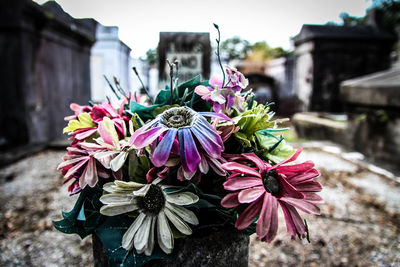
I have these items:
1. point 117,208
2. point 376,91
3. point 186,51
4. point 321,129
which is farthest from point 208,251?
point 186,51

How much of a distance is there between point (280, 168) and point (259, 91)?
16.8 meters

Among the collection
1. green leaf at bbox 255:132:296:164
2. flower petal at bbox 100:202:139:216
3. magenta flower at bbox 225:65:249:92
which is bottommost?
flower petal at bbox 100:202:139:216

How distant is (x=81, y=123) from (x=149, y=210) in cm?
35

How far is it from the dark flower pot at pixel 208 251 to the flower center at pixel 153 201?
13 centimetres

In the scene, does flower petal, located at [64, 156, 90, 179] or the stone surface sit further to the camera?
the stone surface

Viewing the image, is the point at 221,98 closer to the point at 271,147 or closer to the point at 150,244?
the point at 271,147

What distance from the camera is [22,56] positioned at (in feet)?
14.0

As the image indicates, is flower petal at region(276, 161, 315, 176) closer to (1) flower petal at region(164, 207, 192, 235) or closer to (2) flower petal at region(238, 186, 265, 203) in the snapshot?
(2) flower petal at region(238, 186, 265, 203)

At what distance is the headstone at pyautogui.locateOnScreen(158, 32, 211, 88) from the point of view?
6160 mm

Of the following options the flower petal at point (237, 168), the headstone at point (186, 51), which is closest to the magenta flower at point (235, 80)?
the flower petal at point (237, 168)

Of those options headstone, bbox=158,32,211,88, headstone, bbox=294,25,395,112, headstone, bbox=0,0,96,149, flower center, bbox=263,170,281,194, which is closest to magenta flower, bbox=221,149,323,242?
flower center, bbox=263,170,281,194

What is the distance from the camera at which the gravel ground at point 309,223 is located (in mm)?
1724

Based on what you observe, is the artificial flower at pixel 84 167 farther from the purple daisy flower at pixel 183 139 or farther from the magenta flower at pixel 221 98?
the magenta flower at pixel 221 98

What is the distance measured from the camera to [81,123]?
0.80 metres
